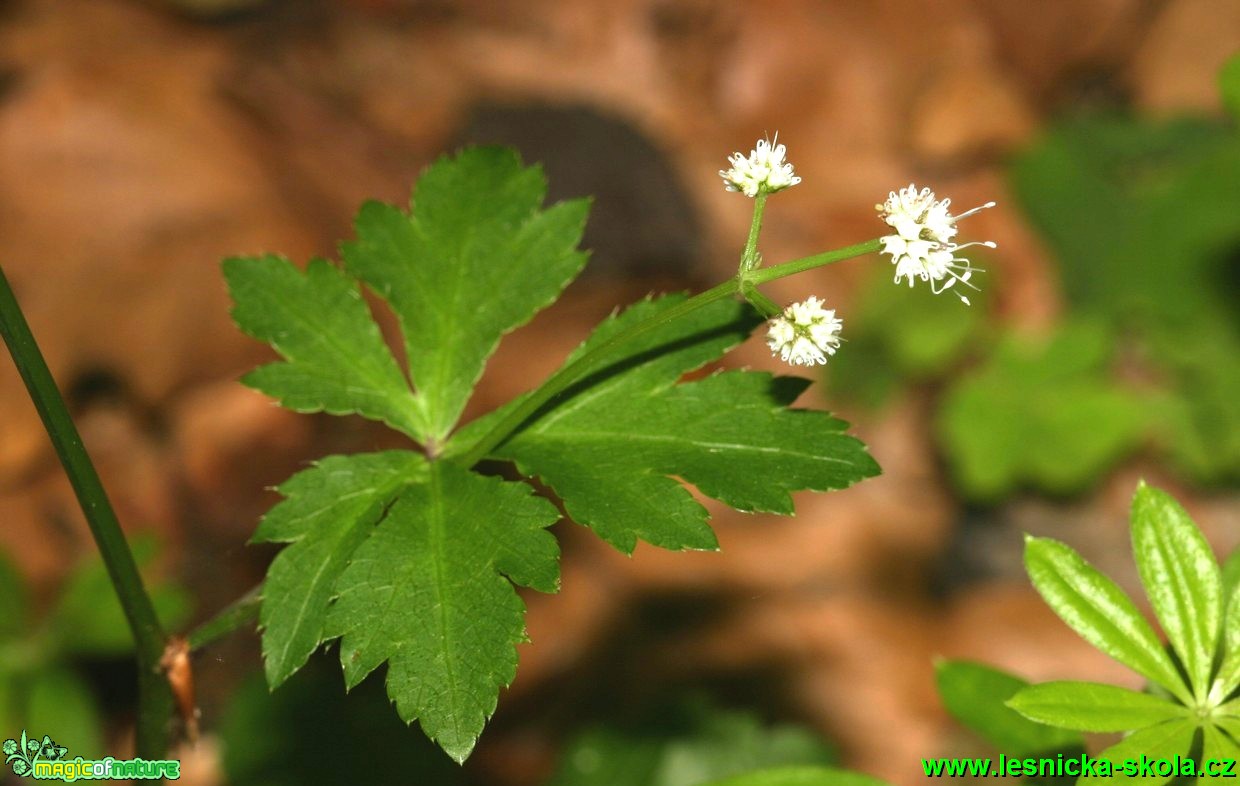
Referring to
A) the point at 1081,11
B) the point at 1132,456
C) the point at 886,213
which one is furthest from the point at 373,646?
the point at 1081,11

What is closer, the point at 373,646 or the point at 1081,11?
the point at 373,646

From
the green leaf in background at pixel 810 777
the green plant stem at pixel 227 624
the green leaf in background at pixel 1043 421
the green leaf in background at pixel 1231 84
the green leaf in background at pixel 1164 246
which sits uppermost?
the green leaf in background at pixel 1164 246

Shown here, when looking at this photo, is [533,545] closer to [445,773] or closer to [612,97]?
[445,773]

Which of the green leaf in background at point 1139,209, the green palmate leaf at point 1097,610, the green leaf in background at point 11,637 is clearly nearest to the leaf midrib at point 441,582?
the green palmate leaf at point 1097,610

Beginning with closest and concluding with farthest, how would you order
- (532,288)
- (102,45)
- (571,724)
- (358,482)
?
(358,482) < (532,288) < (571,724) < (102,45)

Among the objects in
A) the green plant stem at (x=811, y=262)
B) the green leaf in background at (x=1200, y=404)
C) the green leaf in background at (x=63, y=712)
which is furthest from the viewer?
the green leaf in background at (x=1200, y=404)

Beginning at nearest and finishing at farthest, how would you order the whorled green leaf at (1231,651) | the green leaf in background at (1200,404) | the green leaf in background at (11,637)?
the whorled green leaf at (1231,651)
the green leaf in background at (11,637)
the green leaf in background at (1200,404)

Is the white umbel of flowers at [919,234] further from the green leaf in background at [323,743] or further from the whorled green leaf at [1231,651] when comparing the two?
the green leaf in background at [323,743]

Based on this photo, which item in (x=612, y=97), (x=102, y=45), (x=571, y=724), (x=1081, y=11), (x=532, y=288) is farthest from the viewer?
(x=1081, y=11)
